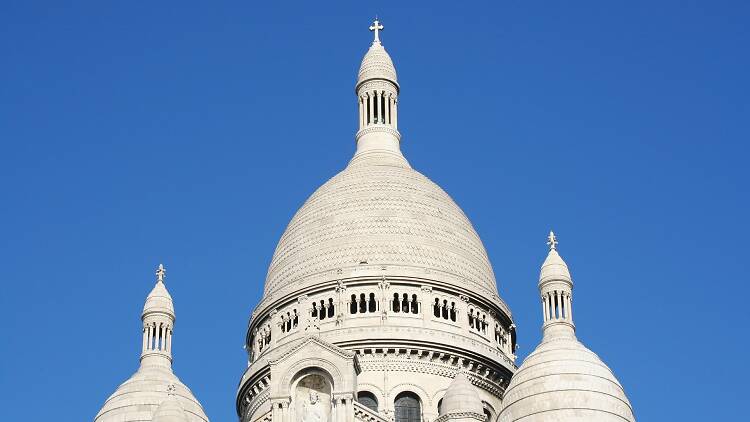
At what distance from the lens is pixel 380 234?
278 feet

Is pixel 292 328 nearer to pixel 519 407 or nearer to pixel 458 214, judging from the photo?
pixel 458 214

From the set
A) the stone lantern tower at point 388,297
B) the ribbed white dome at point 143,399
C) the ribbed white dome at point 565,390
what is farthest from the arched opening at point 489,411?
the ribbed white dome at point 143,399

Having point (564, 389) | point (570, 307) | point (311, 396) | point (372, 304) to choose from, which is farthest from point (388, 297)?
point (564, 389)

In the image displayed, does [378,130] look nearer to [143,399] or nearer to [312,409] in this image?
[143,399]

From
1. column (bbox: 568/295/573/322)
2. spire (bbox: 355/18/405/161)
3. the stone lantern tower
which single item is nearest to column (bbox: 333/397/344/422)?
the stone lantern tower

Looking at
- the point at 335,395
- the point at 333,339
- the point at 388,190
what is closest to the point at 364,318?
the point at 333,339

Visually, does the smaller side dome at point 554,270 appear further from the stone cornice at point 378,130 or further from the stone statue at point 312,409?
the stone cornice at point 378,130

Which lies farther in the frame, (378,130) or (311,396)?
(378,130)

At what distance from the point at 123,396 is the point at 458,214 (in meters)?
19.8

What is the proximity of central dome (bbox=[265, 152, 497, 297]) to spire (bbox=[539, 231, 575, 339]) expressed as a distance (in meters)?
6.22

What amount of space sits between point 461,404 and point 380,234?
15.9 metres

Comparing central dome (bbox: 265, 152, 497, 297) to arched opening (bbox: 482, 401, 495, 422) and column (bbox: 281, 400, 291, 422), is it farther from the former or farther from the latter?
column (bbox: 281, 400, 291, 422)

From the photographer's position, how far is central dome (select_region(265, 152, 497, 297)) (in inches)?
3302

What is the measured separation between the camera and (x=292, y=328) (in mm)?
82938
